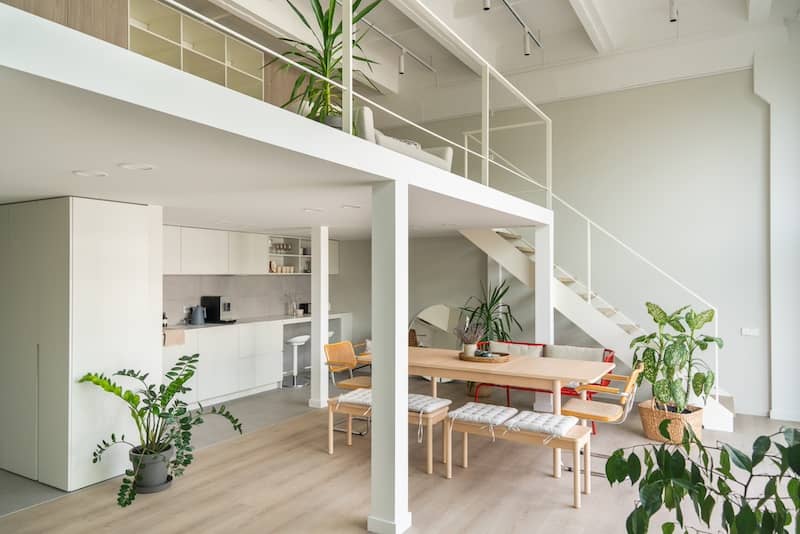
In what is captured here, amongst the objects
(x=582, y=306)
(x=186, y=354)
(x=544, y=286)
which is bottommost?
(x=186, y=354)

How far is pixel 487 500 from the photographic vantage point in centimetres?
394

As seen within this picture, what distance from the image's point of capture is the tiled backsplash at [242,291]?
725cm

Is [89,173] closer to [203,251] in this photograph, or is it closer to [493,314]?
[203,251]

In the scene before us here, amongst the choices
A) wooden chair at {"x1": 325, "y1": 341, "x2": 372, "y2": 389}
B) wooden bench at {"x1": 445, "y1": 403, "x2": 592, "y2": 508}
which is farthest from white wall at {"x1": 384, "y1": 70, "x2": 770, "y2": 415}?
wooden bench at {"x1": 445, "y1": 403, "x2": 592, "y2": 508}

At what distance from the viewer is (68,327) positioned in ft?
13.2

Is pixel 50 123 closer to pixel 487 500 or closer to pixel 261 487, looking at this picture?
pixel 261 487

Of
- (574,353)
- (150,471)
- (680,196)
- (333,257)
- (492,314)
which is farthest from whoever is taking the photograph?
(333,257)

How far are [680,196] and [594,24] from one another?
240 cm

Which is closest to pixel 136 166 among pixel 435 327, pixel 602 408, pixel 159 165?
pixel 159 165

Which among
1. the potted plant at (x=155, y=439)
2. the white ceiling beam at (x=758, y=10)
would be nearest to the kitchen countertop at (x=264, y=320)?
the potted plant at (x=155, y=439)

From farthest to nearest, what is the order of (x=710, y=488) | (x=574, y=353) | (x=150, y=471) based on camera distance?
(x=574, y=353) < (x=150, y=471) < (x=710, y=488)

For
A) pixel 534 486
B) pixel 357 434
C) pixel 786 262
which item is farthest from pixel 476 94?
pixel 534 486

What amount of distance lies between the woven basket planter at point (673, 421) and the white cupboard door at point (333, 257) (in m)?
5.78

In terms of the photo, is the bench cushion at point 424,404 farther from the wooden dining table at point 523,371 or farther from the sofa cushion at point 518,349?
the sofa cushion at point 518,349
